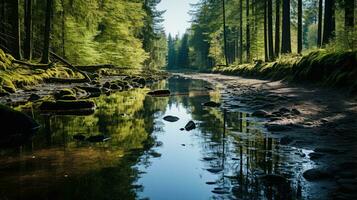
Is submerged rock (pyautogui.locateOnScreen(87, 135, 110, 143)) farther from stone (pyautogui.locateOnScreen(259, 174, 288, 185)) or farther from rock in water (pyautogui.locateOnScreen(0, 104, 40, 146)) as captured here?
stone (pyautogui.locateOnScreen(259, 174, 288, 185))

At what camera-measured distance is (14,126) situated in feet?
24.4

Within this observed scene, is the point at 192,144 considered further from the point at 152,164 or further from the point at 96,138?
the point at 96,138

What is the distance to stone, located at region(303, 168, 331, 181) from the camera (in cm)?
438

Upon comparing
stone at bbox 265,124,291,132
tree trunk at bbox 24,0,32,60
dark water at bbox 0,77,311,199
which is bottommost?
dark water at bbox 0,77,311,199

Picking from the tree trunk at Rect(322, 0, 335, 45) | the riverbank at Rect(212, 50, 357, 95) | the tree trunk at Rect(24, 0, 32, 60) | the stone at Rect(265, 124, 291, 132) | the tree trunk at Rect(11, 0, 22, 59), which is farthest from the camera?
the tree trunk at Rect(24, 0, 32, 60)

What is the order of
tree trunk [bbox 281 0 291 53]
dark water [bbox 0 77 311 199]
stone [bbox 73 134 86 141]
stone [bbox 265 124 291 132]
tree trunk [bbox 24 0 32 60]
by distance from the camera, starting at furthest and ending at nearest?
1. tree trunk [bbox 281 0 291 53]
2. tree trunk [bbox 24 0 32 60]
3. stone [bbox 265 124 291 132]
4. stone [bbox 73 134 86 141]
5. dark water [bbox 0 77 311 199]

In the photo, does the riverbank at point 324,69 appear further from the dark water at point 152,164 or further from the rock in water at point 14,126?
the rock in water at point 14,126

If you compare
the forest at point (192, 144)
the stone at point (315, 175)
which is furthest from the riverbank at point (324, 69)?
the stone at point (315, 175)

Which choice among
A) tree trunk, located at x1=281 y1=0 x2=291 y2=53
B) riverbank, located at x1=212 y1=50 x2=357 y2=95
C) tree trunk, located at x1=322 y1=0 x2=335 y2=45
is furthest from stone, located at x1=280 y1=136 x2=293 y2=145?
tree trunk, located at x1=281 y1=0 x2=291 y2=53

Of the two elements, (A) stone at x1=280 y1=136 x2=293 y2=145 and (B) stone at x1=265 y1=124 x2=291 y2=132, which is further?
(B) stone at x1=265 y1=124 x2=291 y2=132

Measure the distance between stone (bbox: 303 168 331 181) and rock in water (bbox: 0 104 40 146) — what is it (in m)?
5.26

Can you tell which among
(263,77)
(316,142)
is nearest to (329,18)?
(263,77)

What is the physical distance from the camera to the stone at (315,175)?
172 inches

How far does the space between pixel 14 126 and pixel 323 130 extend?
20.7 feet
